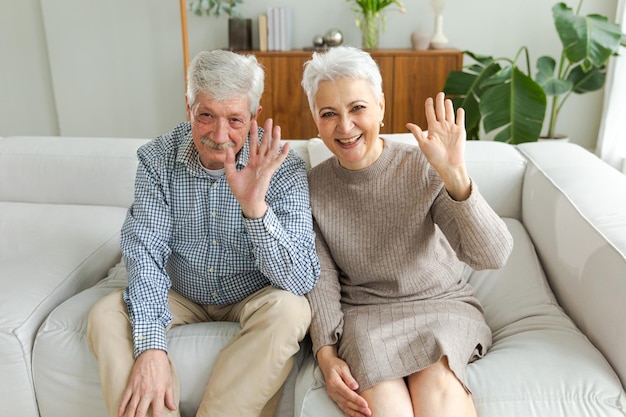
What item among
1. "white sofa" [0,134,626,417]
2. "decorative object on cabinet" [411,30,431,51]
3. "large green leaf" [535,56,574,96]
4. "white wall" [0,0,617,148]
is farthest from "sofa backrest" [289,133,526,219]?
"white wall" [0,0,617,148]

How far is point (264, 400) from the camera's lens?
1.48m

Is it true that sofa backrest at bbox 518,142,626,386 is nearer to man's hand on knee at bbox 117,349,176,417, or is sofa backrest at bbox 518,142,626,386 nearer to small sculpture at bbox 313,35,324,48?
man's hand on knee at bbox 117,349,176,417

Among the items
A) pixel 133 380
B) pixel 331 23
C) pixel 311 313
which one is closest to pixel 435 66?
pixel 331 23

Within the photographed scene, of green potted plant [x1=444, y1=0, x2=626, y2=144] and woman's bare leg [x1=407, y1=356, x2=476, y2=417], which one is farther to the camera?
green potted plant [x1=444, y1=0, x2=626, y2=144]

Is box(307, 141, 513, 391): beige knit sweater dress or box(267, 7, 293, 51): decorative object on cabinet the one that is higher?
box(267, 7, 293, 51): decorative object on cabinet

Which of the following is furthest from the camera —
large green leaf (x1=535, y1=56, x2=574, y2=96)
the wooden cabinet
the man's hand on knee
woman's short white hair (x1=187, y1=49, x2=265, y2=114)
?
the wooden cabinet

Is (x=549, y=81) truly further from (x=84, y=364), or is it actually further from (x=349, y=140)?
(x=84, y=364)

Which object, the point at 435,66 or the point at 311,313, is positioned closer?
the point at 311,313

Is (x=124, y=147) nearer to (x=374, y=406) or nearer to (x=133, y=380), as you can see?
(x=133, y=380)

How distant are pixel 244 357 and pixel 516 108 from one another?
210 cm

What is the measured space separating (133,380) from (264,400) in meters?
0.30

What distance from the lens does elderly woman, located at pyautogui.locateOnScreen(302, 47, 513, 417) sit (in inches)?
54.6

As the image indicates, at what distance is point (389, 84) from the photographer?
3.76 m

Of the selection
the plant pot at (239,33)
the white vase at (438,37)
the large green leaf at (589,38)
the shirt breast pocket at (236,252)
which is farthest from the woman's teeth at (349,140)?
the plant pot at (239,33)
